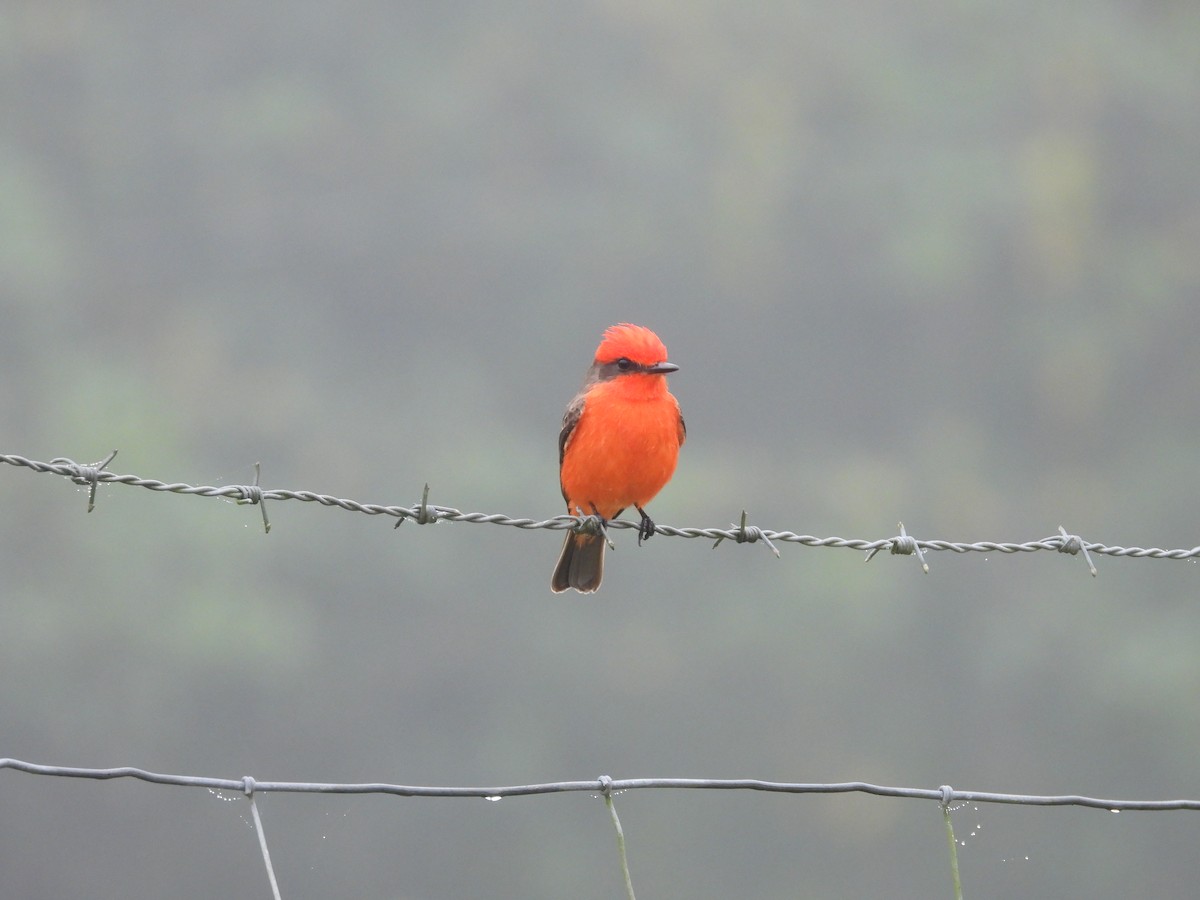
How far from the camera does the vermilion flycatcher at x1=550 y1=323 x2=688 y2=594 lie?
4.39 meters

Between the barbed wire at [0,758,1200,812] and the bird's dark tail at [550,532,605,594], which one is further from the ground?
the bird's dark tail at [550,532,605,594]

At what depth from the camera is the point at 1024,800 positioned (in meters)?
2.87

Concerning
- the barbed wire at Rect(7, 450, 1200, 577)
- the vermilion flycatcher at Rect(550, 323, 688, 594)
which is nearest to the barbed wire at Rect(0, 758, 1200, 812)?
the barbed wire at Rect(7, 450, 1200, 577)

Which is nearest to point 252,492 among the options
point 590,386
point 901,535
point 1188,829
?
point 901,535

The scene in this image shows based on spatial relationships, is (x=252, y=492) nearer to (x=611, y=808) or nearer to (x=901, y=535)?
(x=611, y=808)

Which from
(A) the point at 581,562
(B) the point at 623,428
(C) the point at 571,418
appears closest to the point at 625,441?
(B) the point at 623,428

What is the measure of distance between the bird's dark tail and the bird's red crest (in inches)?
26.2

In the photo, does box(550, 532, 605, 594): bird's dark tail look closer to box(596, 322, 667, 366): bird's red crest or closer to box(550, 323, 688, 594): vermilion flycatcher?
box(550, 323, 688, 594): vermilion flycatcher

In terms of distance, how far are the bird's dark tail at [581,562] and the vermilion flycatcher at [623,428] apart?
0.21 meters

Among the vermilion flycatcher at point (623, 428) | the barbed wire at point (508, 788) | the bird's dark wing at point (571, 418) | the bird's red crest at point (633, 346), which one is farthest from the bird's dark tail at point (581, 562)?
the barbed wire at point (508, 788)

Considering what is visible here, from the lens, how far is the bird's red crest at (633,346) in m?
4.48

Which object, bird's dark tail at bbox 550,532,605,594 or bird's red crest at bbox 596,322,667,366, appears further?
bird's dark tail at bbox 550,532,605,594

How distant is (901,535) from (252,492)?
1456 mm

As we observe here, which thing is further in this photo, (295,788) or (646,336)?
(646,336)
